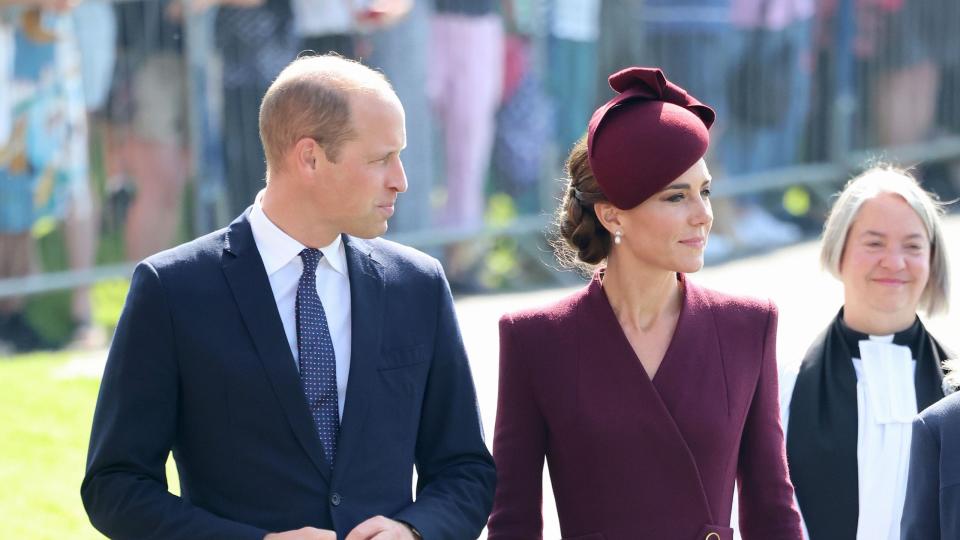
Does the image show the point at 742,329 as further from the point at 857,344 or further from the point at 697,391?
the point at 857,344

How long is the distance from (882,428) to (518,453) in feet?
3.64

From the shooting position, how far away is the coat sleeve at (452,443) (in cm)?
353

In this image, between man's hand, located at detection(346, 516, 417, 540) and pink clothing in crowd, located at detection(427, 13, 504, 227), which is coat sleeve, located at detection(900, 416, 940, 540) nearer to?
man's hand, located at detection(346, 516, 417, 540)

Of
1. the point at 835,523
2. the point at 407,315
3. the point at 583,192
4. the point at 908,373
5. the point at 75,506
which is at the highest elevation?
the point at 583,192

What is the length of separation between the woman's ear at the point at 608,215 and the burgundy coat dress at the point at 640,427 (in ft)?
0.54

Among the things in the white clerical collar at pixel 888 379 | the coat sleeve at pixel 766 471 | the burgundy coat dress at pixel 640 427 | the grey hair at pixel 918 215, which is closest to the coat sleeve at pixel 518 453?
the burgundy coat dress at pixel 640 427

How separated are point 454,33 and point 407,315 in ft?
21.5

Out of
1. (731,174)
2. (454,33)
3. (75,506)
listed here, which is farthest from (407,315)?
(731,174)

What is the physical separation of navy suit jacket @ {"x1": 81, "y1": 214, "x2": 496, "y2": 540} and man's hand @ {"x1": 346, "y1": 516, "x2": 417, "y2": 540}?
0.10ft

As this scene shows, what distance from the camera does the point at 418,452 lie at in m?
3.68

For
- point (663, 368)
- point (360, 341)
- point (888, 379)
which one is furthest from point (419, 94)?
point (360, 341)

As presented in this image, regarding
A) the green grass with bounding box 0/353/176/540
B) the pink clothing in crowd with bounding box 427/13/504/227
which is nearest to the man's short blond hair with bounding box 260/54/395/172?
the green grass with bounding box 0/353/176/540

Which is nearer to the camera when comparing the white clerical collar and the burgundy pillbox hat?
the burgundy pillbox hat

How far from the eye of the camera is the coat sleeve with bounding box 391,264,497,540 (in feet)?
11.6
